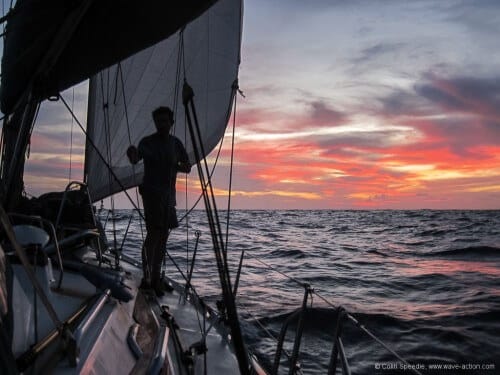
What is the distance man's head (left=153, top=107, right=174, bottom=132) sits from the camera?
398 centimetres

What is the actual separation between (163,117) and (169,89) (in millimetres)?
1708

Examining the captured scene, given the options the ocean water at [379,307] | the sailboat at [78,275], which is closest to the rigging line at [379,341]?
the ocean water at [379,307]

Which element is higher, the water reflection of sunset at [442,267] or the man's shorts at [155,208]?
the man's shorts at [155,208]

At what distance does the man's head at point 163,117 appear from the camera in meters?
3.98

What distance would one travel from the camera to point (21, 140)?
8.47 ft

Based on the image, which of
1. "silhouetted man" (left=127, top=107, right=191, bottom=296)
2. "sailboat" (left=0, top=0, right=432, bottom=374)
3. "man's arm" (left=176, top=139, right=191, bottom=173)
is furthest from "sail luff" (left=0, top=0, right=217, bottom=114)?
"man's arm" (left=176, top=139, right=191, bottom=173)

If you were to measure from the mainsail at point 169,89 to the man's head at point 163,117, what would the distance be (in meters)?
0.39

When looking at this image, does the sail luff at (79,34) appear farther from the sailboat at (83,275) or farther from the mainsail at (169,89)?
the mainsail at (169,89)

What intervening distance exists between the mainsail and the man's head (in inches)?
15.4

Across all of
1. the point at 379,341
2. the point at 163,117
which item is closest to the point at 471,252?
the point at 163,117

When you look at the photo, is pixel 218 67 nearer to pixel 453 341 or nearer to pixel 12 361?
pixel 12 361

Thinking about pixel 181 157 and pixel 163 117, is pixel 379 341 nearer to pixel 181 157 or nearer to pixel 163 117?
pixel 181 157

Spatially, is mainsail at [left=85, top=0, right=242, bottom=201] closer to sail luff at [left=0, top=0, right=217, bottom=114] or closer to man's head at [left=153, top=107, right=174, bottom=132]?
man's head at [left=153, top=107, right=174, bottom=132]

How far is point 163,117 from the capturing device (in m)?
4.02
